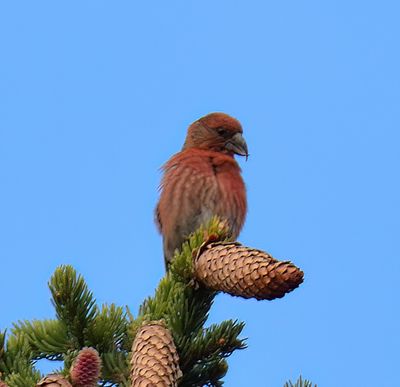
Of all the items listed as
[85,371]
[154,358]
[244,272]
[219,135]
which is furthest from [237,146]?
[85,371]

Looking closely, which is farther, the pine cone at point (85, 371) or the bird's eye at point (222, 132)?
the bird's eye at point (222, 132)

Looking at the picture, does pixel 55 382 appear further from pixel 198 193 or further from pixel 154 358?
pixel 198 193

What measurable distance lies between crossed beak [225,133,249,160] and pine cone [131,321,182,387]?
12.7ft

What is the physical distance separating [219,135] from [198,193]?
2.43 feet

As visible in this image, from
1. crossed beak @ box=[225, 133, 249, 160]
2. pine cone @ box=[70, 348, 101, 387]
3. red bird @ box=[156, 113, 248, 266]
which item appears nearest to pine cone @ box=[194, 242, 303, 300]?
pine cone @ box=[70, 348, 101, 387]

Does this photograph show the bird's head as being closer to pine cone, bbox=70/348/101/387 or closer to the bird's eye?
the bird's eye

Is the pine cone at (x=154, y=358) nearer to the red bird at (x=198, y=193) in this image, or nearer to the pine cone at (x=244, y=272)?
the pine cone at (x=244, y=272)

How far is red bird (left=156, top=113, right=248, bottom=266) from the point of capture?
5.86 metres

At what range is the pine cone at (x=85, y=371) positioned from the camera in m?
2.01

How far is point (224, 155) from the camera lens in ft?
20.6

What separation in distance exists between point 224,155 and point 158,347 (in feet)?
12.9

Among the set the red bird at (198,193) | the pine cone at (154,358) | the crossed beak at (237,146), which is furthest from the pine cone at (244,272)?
the crossed beak at (237,146)

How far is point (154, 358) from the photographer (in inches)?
93.0

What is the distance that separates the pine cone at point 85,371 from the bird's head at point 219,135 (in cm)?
443
